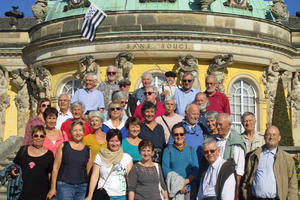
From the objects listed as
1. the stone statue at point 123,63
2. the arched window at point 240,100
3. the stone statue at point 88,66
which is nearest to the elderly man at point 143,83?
the stone statue at point 123,63

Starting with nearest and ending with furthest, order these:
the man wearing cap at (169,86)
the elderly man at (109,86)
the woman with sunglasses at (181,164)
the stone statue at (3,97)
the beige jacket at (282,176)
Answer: the beige jacket at (282,176) < the woman with sunglasses at (181,164) < the elderly man at (109,86) < the man wearing cap at (169,86) < the stone statue at (3,97)

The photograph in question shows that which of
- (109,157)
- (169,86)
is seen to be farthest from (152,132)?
(169,86)

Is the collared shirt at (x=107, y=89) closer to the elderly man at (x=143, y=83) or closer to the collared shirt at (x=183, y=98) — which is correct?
the elderly man at (x=143, y=83)

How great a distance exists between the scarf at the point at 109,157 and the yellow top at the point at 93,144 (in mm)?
546

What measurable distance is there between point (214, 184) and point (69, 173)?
2.39 metres

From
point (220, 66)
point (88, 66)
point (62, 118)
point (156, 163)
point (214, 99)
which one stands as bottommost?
point (156, 163)

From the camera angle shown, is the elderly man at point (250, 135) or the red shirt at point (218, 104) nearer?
the elderly man at point (250, 135)

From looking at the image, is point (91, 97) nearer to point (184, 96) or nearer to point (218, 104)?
point (184, 96)

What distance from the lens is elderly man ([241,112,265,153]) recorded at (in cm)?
980

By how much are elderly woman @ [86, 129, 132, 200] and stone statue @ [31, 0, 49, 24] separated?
2131 cm

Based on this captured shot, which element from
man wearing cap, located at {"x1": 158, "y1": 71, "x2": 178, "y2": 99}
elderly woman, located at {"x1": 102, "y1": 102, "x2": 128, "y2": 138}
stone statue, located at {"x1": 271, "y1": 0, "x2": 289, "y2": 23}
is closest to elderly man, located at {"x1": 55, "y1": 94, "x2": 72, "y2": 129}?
elderly woman, located at {"x1": 102, "y1": 102, "x2": 128, "y2": 138}

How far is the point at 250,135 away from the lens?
10008 millimetres

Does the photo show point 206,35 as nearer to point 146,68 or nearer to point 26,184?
point 146,68

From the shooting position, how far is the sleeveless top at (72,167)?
8.89 m
